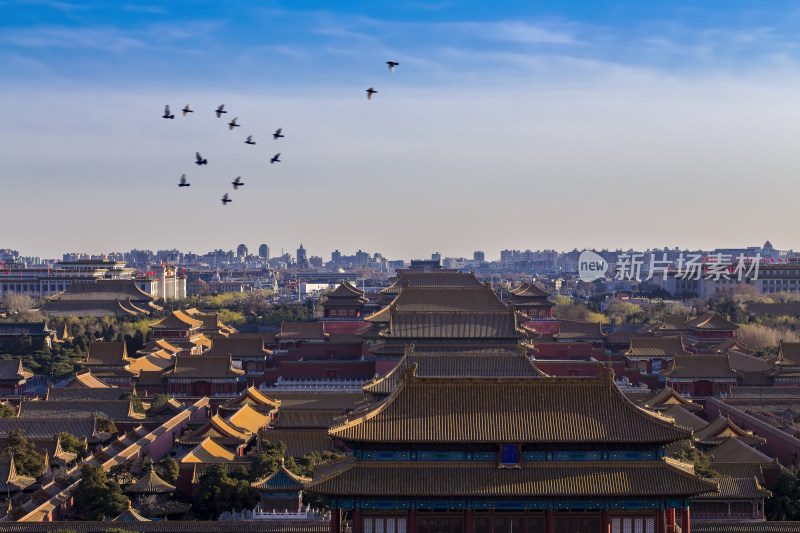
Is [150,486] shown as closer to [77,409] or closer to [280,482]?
[280,482]

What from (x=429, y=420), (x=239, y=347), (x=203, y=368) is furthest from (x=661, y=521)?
(x=239, y=347)

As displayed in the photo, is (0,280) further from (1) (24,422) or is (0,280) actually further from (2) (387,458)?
(2) (387,458)

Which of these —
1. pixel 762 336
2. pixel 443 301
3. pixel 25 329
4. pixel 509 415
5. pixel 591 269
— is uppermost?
pixel 591 269

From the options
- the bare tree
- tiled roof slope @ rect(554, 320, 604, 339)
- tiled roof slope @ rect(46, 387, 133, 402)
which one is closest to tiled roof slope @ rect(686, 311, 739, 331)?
the bare tree

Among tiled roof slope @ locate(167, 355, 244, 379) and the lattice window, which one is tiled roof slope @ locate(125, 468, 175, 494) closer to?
the lattice window

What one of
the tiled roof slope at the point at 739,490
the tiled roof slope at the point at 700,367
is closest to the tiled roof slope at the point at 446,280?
the tiled roof slope at the point at 700,367
